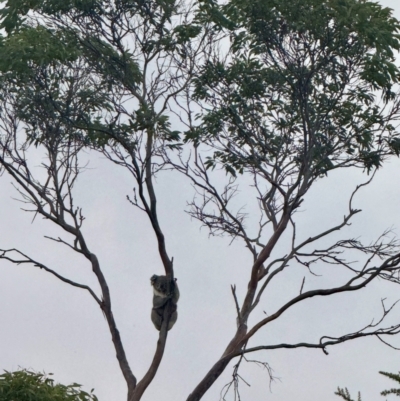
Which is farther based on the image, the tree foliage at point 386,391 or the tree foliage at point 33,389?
the tree foliage at point 33,389

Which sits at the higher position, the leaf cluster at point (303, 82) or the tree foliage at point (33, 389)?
the leaf cluster at point (303, 82)

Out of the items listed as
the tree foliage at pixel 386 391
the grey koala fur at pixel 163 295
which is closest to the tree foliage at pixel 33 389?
the grey koala fur at pixel 163 295

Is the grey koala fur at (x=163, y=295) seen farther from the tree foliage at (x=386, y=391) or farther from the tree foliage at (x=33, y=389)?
the tree foliage at (x=386, y=391)

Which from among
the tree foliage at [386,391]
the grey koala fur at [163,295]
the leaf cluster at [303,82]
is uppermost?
the leaf cluster at [303,82]

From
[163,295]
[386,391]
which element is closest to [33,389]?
[163,295]

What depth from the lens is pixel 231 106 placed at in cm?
1507

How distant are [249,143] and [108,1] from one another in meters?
3.72

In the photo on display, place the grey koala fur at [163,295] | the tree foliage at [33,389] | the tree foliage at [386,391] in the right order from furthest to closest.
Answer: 1. the grey koala fur at [163,295]
2. the tree foliage at [33,389]
3. the tree foliage at [386,391]

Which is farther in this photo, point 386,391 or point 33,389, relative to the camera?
point 33,389

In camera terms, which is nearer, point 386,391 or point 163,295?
point 386,391

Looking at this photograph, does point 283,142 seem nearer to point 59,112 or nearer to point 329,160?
point 329,160

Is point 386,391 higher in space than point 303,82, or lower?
lower

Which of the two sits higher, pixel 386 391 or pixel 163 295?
pixel 163 295

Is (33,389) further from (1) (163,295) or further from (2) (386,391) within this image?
(2) (386,391)
